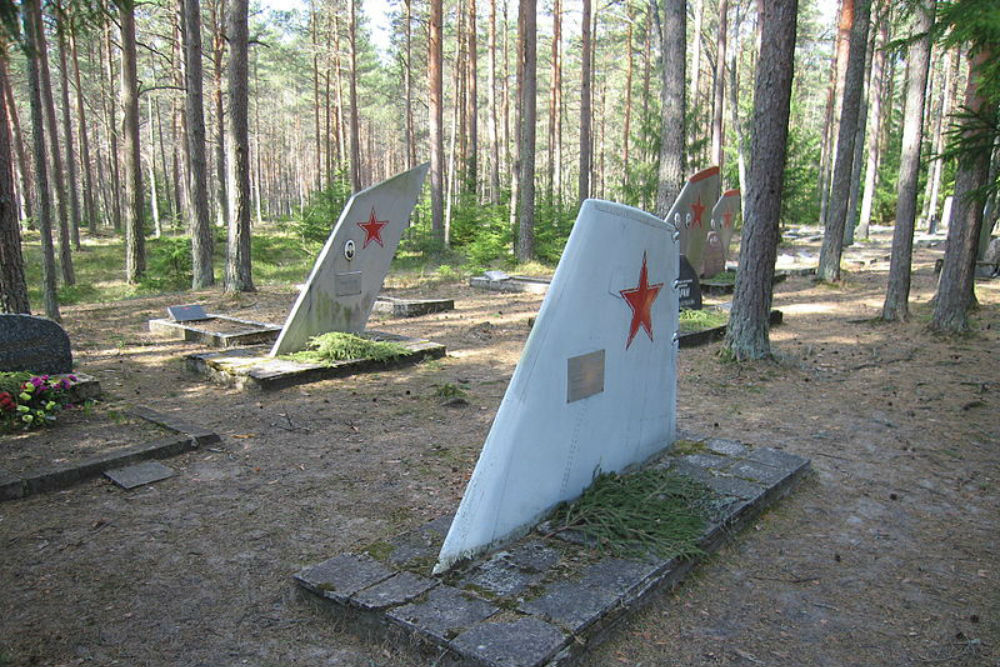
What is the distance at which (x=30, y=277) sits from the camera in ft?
66.6

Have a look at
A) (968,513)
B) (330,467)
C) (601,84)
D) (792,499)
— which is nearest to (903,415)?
(968,513)

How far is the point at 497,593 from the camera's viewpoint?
9.06 feet

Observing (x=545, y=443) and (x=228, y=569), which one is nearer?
(x=545, y=443)

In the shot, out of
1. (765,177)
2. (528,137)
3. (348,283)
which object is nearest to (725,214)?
(528,137)

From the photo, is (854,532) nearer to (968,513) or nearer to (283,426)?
(968,513)

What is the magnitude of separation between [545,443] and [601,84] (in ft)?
136

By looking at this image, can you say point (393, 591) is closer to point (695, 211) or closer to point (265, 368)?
point (265, 368)

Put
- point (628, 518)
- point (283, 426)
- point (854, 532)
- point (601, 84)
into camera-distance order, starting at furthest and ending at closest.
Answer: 1. point (601, 84)
2. point (283, 426)
3. point (854, 532)
4. point (628, 518)

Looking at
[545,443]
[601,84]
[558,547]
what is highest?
[601,84]

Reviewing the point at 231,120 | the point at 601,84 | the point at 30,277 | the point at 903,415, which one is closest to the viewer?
the point at 903,415

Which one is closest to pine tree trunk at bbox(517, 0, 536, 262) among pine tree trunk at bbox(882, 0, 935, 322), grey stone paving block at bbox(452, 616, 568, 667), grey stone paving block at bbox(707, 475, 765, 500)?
pine tree trunk at bbox(882, 0, 935, 322)

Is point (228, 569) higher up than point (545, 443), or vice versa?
point (545, 443)

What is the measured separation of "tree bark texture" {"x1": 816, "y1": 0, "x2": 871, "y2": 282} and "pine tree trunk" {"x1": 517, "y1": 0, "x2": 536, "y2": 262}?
6.45 m

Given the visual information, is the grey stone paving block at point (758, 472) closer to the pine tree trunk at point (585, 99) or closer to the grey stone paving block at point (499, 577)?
the grey stone paving block at point (499, 577)
